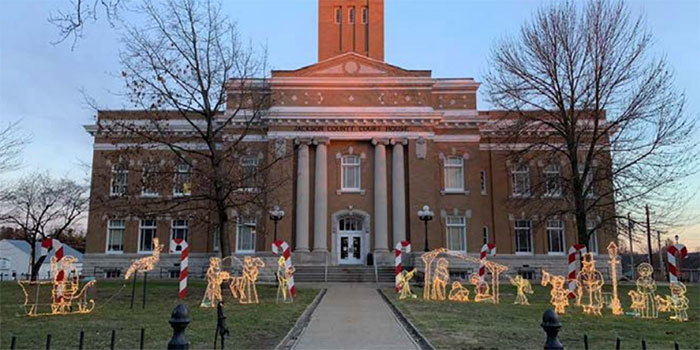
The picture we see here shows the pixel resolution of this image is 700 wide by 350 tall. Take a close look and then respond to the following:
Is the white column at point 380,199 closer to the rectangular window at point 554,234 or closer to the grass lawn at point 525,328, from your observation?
the rectangular window at point 554,234

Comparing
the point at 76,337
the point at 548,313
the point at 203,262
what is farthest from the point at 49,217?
the point at 548,313

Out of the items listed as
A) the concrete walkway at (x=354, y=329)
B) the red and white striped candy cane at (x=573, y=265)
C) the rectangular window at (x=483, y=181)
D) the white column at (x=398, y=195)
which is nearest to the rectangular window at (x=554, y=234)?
the rectangular window at (x=483, y=181)

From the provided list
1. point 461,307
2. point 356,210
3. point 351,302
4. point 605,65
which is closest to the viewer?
point 461,307

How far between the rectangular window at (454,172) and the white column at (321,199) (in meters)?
8.27

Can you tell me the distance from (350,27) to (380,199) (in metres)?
16.6

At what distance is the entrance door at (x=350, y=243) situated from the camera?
34.6 m

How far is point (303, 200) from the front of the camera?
110 feet

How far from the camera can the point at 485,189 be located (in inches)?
1446

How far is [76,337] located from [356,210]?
81.8 feet

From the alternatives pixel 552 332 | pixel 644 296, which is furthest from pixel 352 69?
pixel 552 332

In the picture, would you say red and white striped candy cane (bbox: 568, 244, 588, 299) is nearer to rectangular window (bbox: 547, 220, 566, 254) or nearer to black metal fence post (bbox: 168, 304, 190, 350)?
black metal fence post (bbox: 168, 304, 190, 350)

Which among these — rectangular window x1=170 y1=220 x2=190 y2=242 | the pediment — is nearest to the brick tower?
the pediment

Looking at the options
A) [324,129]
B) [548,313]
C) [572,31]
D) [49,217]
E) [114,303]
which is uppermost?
[572,31]

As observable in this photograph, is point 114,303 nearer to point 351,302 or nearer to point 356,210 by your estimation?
point 351,302
